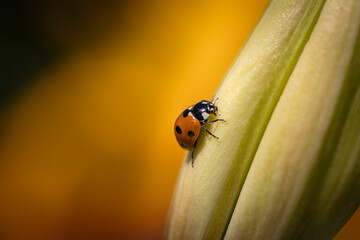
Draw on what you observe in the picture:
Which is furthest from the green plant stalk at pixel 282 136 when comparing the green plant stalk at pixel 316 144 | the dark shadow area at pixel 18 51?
the dark shadow area at pixel 18 51

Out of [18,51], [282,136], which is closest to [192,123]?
[282,136]

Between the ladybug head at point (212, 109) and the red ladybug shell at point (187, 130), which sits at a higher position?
the ladybug head at point (212, 109)

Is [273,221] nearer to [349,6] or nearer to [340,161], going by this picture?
[340,161]

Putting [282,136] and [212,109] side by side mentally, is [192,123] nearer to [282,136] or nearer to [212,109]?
[212,109]

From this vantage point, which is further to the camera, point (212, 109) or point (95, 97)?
point (95, 97)

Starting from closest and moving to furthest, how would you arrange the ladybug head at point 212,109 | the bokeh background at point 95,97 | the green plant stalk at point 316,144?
the green plant stalk at point 316,144 < the ladybug head at point 212,109 < the bokeh background at point 95,97

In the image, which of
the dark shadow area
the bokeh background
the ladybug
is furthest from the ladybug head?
the dark shadow area

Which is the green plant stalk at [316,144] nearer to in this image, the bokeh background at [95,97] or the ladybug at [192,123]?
the ladybug at [192,123]
